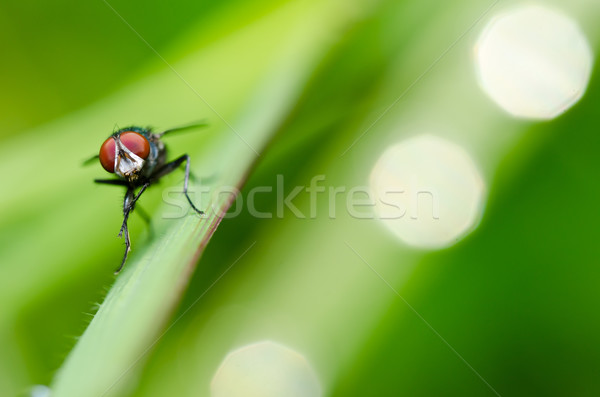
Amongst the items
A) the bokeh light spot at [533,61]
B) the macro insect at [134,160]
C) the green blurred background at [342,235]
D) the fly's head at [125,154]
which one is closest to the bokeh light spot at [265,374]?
the green blurred background at [342,235]

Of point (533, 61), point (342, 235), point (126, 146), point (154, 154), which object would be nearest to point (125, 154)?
point (126, 146)

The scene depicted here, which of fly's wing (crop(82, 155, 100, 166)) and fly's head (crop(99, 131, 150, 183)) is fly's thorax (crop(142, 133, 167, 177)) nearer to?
fly's head (crop(99, 131, 150, 183))

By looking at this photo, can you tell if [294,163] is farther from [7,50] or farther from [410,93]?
[7,50]

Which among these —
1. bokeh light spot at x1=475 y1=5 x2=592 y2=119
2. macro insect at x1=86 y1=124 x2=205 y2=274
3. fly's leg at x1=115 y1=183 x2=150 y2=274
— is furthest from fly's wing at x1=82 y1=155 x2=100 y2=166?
bokeh light spot at x1=475 y1=5 x2=592 y2=119

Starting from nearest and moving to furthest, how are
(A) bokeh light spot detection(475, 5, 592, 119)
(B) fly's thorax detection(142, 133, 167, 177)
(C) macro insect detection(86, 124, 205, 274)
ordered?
1. (A) bokeh light spot detection(475, 5, 592, 119)
2. (C) macro insect detection(86, 124, 205, 274)
3. (B) fly's thorax detection(142, 133, 167, 177)

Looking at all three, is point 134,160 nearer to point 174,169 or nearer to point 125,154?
point 125,154

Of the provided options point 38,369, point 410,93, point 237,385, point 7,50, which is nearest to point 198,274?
point 237,385
